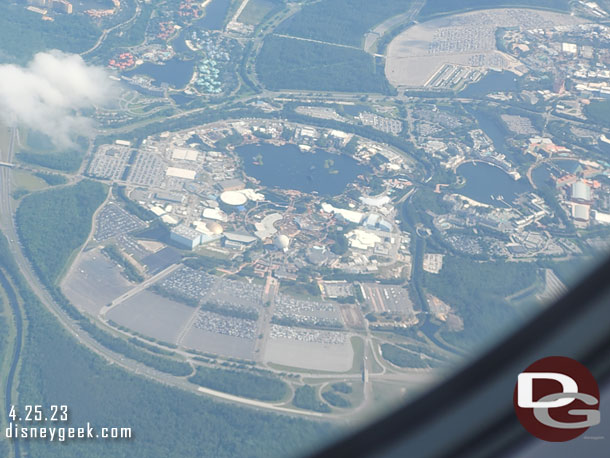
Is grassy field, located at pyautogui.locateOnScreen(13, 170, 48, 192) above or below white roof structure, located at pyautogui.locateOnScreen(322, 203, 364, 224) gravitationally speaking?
above

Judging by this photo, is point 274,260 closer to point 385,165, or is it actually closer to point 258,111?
point 385,165

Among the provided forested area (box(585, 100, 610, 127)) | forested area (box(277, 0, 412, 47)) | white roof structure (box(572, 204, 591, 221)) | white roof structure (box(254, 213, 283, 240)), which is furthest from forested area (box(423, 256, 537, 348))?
forested area (box(277, 0, 412, 47))

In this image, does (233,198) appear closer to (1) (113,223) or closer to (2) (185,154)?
(2) (185,154)

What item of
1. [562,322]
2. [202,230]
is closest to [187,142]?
[202,230]

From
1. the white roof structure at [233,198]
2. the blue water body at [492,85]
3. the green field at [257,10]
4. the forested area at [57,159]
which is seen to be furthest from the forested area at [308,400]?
the green field at [257,10]

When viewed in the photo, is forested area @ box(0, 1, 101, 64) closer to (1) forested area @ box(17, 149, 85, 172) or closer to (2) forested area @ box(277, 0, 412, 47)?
(1) forested area @ box(17, 149, 85, 172)
